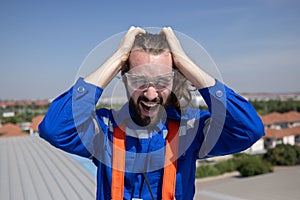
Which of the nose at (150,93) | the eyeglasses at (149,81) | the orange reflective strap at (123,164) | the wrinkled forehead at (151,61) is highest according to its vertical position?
the wrinkled forehead at (151,61)

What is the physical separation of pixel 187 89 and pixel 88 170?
2.57m

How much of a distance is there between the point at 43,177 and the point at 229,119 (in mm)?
2624

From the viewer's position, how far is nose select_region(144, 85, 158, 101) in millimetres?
802

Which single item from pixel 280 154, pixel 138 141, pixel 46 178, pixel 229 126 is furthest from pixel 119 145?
pixel 280 154

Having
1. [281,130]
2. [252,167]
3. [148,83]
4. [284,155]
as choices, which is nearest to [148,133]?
[148,83]

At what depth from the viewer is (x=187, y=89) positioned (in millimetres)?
913

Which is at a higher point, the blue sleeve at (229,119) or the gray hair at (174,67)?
the gray hair at (174,67)

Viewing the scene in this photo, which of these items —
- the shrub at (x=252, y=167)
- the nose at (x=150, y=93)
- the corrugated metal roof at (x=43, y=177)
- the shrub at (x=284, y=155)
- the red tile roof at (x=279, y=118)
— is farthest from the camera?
the red tile roof at (x=279, y=118)

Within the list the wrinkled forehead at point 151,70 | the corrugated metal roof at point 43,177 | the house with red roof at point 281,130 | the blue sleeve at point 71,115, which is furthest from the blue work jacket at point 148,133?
the house with red roof at point 281,130

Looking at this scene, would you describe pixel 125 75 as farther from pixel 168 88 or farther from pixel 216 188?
pixel 216 188

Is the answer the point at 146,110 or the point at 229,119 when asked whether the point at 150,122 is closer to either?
the point at 146,110

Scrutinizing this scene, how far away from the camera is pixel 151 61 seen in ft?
2.72

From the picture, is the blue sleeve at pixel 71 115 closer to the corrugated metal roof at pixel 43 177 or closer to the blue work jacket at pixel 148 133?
the blue work jacket at pixel 148 133

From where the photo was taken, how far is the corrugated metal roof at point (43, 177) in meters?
2.48
